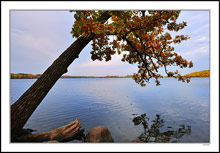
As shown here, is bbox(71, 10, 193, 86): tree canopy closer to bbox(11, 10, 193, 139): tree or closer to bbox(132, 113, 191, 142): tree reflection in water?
bbox(11, 10, 193, 139): tree

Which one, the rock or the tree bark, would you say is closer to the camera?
the tree bark

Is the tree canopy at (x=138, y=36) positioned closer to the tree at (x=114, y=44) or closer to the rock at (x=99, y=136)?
the tree at (x=114, y=44)

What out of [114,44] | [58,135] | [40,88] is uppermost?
[114,44]

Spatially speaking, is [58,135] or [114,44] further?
[114,44]

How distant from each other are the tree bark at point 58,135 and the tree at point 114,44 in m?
0.49

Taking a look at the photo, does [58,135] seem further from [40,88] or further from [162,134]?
[162,134]

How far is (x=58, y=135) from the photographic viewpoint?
17.5ft

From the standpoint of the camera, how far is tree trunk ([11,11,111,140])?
479cm

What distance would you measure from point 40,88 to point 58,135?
1.96 meters

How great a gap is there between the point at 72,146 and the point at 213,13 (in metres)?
6.46

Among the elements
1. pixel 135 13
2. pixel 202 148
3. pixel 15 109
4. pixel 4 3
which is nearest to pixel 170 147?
pixel 202 148

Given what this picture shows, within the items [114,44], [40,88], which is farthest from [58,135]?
[114,44]

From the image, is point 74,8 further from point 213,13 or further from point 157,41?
point 157,41

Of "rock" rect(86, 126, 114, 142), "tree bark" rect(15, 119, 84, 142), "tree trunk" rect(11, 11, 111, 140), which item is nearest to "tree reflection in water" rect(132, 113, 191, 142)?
"rock" rect(86, 126, 114, 142)
